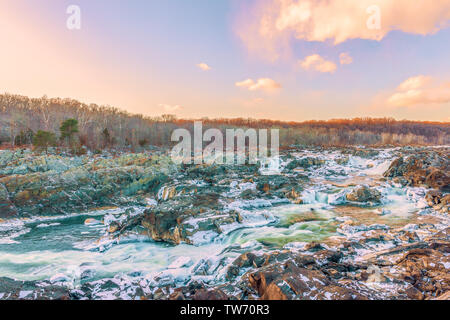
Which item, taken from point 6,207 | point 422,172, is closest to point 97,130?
point 6,207

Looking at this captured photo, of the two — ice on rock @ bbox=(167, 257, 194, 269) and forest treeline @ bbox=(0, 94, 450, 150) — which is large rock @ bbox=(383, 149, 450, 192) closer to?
ice on rock @ bbox=(167, 257, 194, 269)

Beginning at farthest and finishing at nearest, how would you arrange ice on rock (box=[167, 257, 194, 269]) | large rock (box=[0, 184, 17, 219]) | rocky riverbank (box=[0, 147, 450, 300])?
large rock (box=[0, 184, 17, 219])
ice on rock (box=[167, 257, 194, 269])
rocky riverbank (box=[0, 147, 450, 300])

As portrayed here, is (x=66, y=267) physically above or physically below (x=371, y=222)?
below

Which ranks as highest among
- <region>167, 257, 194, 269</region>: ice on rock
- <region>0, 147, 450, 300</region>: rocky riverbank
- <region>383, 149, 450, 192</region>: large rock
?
<region>383, 149, 450, 192</region>: large rock

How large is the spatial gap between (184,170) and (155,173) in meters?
3.38

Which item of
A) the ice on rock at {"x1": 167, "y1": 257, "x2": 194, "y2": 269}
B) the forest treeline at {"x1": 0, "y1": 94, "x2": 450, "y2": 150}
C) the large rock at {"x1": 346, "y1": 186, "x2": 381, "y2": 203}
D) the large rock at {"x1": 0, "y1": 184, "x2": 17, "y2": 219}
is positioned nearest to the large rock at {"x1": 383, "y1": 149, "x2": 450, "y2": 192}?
the large rock at {"x1": 346, "y1": 186, "x2": 381, "y2": 203}

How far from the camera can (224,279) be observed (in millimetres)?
4727

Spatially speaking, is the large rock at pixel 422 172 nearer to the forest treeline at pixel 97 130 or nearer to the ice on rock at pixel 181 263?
the ice on rock at pixel 181 263

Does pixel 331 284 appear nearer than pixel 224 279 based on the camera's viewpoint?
Yes

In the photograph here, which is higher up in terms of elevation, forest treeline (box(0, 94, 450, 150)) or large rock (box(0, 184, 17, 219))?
forest treeline (box(0, 94, 450, 150))

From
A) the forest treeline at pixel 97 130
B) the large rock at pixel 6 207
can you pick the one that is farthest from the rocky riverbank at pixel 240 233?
the forest treeline at pixel 97 130

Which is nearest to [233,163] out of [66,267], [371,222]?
[371,222]
